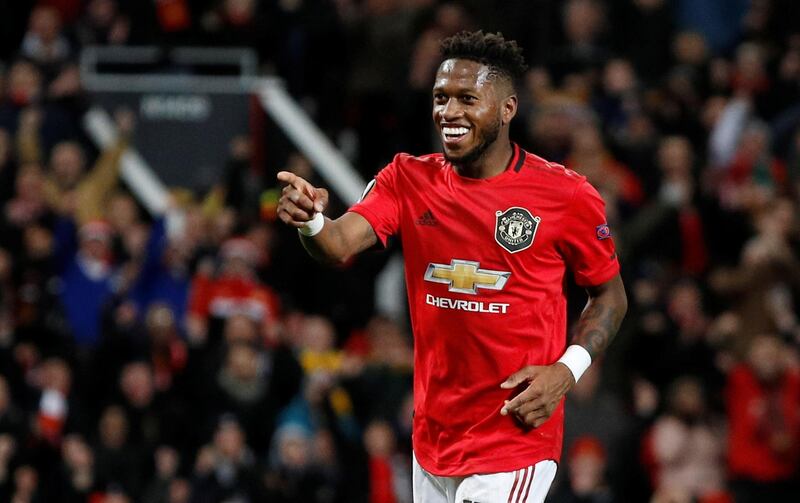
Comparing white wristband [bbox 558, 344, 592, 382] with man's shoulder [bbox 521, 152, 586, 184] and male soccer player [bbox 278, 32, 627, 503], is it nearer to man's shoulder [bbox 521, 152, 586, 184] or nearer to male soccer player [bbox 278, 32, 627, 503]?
male soccer player [bbox 278, 32, 627, 503]

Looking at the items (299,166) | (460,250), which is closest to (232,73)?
(299,166)

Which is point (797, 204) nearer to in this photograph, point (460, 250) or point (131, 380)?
point (131, 380)

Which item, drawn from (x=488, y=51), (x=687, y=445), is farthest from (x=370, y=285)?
(x=488, y=51)

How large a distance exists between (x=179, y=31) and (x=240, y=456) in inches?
215

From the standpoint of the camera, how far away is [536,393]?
5.59 meters

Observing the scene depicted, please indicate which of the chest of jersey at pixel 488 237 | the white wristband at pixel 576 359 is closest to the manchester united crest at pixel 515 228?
the chest of jersey at pixel 488 237

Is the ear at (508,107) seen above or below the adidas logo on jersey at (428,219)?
above

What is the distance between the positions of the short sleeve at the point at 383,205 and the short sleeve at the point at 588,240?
65cm

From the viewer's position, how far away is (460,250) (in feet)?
18.7

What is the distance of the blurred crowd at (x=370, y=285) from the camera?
10984mm

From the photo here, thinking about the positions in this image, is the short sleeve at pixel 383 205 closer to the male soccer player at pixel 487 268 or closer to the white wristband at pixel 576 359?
the male soccer player at pixel 487 268

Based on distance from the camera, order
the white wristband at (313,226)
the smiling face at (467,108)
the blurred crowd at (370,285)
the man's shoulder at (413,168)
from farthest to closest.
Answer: the blurred crowd at (370,285)
the man's shoulder at (413,168)
the smiling face at (467,108)
the white wristband at (313,226)

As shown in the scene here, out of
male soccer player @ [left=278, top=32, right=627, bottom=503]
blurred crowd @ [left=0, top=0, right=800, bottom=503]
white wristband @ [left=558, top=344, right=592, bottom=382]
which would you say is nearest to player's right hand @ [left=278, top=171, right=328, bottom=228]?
male soccer player @ [left=278, top=32, right=627, bottom=503]

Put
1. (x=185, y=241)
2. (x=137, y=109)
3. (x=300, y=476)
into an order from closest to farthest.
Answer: (x=300, y=476), (x=185, y=241), (x=137, y=109)
